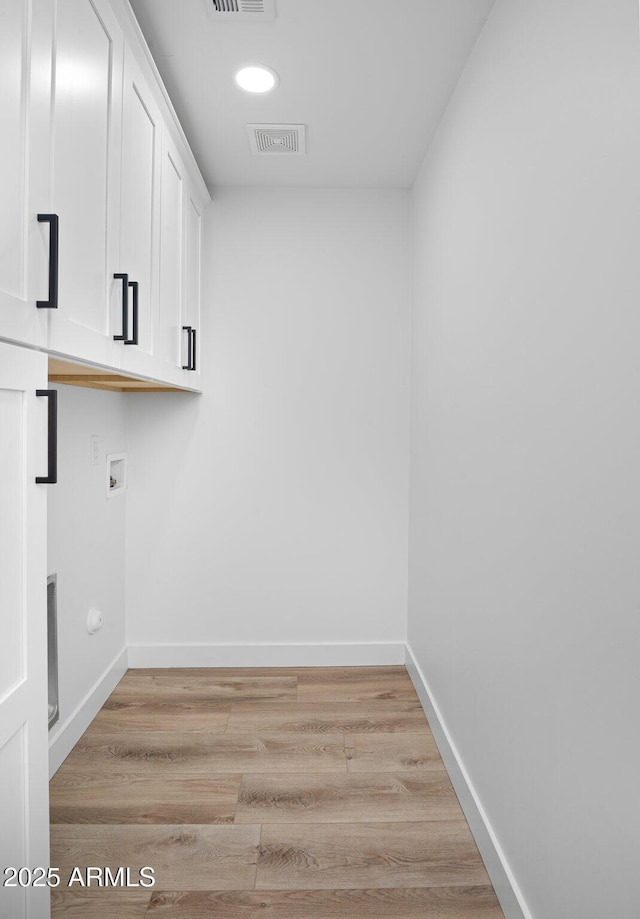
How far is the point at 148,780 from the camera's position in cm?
219

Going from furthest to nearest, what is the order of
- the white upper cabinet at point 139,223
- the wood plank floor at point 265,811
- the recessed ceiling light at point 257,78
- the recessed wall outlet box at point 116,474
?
the recessed wall outlet box at point 116,474 → the recessed ceiling light at point 257,78 → the white upper cabinet at point 139,223 → the wood plank floor at point 265,811

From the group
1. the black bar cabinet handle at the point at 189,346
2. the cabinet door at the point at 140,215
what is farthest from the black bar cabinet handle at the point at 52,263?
the black bar cabinet handle at the point at 189,346

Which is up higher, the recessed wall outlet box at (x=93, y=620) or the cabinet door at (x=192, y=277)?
the cabinet door at (x=192, y=277)

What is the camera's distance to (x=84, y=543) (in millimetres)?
2557

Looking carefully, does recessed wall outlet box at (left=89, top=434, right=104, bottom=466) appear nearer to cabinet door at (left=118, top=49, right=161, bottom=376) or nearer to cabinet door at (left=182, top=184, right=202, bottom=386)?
cabinet door at (left=182, top=184, right=202, bottom=386)

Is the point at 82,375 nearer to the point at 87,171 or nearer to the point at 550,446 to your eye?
the point at 87,171

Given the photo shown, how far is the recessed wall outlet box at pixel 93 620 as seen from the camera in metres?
2.61

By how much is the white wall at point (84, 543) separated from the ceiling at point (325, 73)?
118 cm

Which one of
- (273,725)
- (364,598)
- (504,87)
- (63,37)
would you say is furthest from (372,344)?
(63,37)

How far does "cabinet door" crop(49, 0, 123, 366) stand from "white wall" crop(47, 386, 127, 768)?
799 mm

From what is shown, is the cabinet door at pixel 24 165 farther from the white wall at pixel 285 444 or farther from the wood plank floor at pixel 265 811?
the white wall at pixel 285 444

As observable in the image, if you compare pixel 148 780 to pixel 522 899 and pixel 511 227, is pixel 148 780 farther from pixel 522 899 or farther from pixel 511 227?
pixel 511 227

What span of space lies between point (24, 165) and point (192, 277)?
5.83 feet

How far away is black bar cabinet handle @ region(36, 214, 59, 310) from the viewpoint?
46.8 inches
